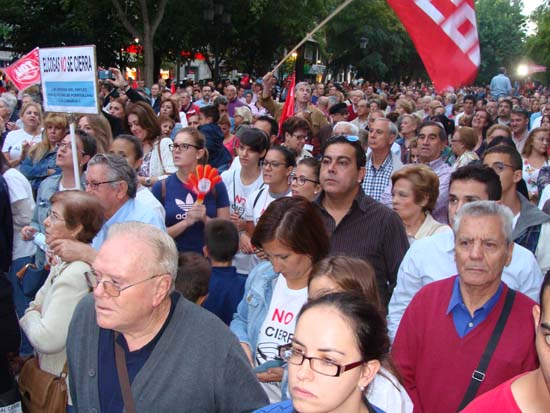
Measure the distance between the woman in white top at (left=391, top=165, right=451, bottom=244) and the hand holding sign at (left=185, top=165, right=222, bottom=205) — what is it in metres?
1.54

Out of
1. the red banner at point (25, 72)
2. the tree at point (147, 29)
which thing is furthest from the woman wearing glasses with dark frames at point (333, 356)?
the tree at point (147, 29)

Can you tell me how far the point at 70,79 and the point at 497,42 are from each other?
7725 centimetres

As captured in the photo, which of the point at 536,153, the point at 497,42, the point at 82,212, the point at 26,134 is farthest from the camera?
the point at 497,42

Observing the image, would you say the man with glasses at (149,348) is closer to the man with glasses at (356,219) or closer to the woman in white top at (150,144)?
the man with glasses at (356,219)

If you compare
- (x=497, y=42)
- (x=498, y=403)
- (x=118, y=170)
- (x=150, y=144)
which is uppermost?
(x=497, y=42)

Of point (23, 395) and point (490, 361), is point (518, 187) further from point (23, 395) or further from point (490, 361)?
point (23, 395)

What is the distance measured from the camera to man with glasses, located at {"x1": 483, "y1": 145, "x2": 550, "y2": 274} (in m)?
4.11

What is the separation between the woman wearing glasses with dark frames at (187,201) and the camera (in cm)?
536

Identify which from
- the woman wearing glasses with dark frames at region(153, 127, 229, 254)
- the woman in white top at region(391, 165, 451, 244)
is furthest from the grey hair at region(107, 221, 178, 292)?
the woman wearing glasses with dark frames at region(153, 127, 229, 254)

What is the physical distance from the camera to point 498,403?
1.90 meters

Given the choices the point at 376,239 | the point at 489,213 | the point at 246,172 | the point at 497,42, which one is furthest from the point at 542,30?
the point at 497,42

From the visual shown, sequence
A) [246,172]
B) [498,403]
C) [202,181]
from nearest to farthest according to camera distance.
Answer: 1. [498,403]
2. [202,181]
3. [246,172]

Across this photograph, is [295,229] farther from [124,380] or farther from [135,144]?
[135,144]

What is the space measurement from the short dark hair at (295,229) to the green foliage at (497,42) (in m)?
74.3
